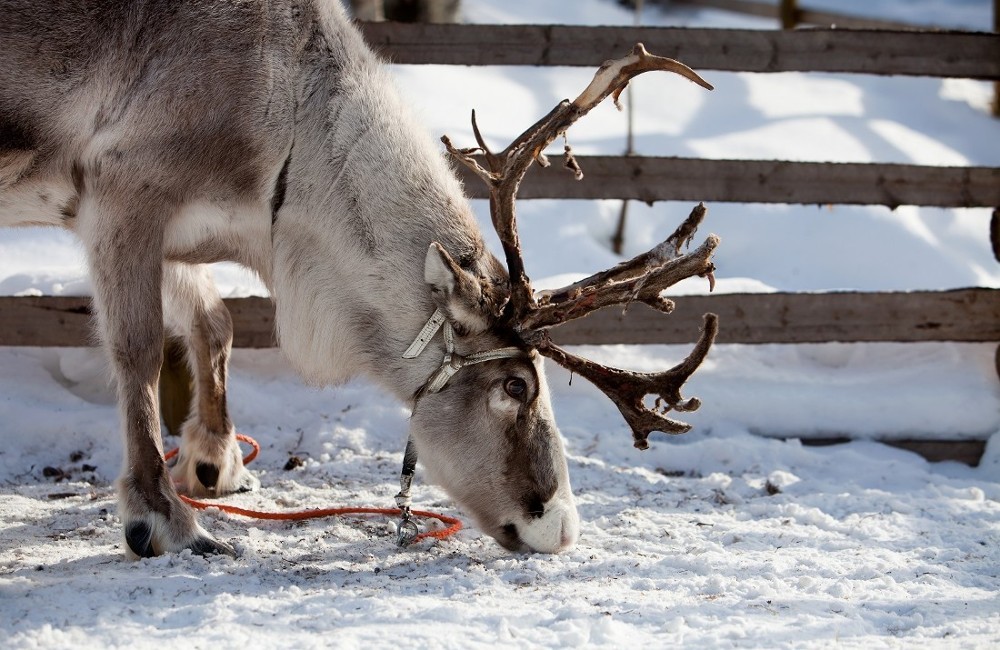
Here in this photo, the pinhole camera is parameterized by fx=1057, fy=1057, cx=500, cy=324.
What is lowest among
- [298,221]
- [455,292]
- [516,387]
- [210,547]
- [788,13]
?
[210,547]

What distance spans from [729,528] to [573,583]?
35.9 inches

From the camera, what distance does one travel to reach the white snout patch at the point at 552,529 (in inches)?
136

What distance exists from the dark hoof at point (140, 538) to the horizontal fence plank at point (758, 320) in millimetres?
1572

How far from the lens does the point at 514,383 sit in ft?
11.4

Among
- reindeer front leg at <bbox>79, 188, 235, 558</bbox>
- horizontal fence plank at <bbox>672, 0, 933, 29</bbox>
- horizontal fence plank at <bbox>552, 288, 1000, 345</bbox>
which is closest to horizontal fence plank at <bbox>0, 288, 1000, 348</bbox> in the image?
horizontal fence plank at <bbox>552, 288, 1000, 345</bbox>

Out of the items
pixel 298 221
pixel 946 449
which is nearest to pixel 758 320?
pixel 946 449

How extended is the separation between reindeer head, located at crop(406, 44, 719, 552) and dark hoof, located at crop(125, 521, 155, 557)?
2.97 feet

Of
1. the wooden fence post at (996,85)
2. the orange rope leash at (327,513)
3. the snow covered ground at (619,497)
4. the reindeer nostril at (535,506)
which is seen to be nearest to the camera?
→ the snow covered ground at (619,497)

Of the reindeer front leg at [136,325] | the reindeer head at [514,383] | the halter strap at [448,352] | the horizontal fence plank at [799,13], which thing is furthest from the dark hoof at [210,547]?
the horizontal fence plank at [799,13]

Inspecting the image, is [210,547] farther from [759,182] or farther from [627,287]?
[759,182]

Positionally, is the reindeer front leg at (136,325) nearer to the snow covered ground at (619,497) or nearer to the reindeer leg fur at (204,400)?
the snow covered ground at (619,497)

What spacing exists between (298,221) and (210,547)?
111 centimetres

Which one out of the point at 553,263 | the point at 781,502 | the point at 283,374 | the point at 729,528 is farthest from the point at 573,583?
the point at 553,263

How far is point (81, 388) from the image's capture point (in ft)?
16.1
